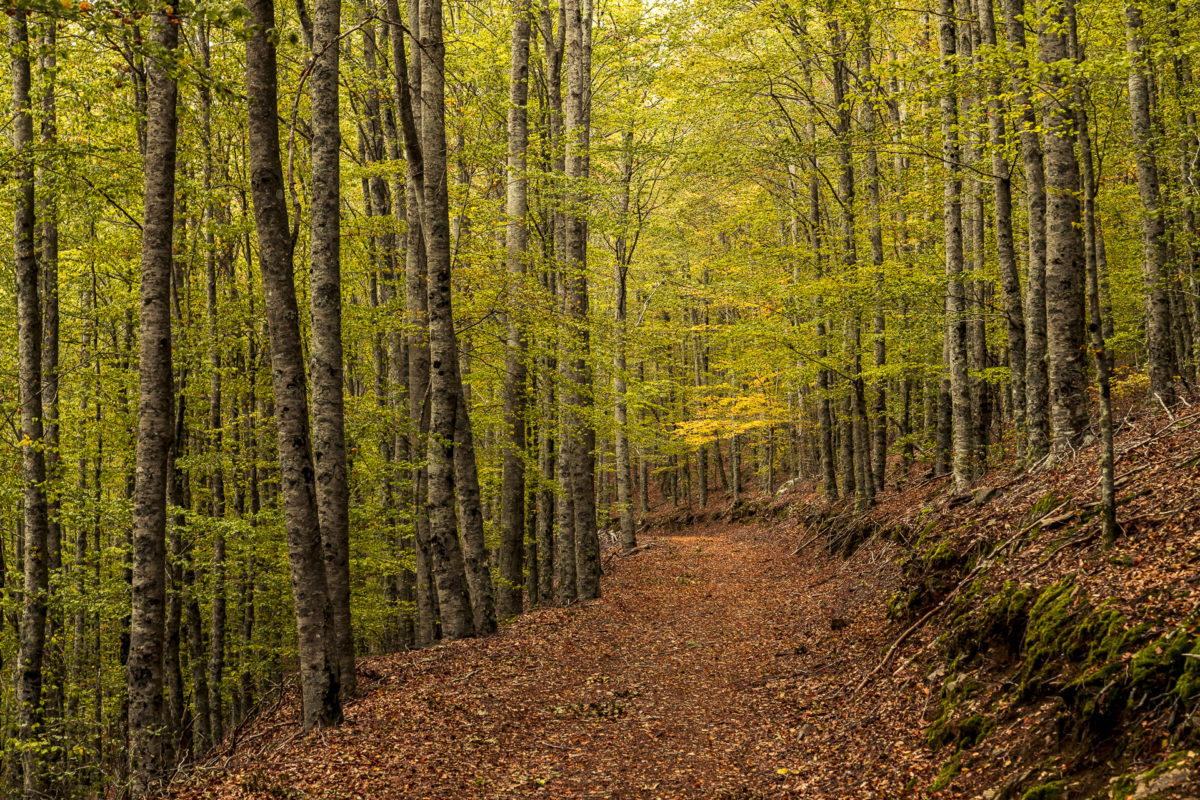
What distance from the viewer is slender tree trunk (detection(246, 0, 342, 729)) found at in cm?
709

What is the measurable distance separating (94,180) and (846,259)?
46.0 feet

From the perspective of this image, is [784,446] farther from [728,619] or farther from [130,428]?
[130,428]

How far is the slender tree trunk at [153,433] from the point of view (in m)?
7.39

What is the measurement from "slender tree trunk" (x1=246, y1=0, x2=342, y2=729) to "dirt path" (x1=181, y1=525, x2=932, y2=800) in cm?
68

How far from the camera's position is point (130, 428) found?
41.6ft

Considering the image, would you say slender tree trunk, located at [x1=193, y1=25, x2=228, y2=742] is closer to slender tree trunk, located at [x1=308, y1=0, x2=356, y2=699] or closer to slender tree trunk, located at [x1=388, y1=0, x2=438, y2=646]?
slender tree trunk, located at [x1=388, y1=0, x2=438, y2=646]

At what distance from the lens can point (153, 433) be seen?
7.50 meters

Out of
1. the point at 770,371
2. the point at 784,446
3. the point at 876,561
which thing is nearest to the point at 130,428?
the point at 876,561

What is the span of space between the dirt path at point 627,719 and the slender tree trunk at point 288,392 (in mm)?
681

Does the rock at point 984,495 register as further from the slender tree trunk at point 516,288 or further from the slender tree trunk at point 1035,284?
the slender tree trunk at point 516,288

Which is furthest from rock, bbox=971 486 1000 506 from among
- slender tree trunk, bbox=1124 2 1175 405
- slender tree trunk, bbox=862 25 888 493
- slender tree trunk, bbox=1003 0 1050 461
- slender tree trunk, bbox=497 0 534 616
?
slender tree trunk, bbox=497 0 534 616

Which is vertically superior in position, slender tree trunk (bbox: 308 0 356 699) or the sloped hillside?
slender tree trunk (bbox: 308 0 356 699)

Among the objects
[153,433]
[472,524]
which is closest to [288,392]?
[153,433]

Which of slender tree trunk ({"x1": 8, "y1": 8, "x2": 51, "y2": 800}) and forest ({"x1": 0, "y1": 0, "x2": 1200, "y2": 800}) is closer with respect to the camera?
forest ({"x1": 0, "y1": 0, "x2": 1200, "y2": 800})
